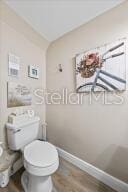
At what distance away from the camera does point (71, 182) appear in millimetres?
1449

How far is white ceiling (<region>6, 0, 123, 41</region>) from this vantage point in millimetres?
1315

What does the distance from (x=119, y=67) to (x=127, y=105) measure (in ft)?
1.40

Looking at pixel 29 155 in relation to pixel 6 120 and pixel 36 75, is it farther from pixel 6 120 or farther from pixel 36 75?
pixel 36 75

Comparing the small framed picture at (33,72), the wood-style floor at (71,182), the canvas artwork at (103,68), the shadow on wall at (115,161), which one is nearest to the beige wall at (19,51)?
the small framed picture at (33,72)

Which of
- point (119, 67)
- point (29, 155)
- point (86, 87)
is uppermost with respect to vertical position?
point (119, 67)

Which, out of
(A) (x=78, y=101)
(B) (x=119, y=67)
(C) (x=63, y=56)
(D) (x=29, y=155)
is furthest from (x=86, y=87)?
(D) (x=29, y=155)

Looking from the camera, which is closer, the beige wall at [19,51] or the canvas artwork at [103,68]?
the canvas artwork at [103,68]

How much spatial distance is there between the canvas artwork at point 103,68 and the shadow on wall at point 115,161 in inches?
27.6

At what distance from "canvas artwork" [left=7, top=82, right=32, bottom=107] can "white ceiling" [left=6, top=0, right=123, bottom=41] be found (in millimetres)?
906

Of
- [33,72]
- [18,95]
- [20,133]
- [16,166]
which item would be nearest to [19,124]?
[20,133]

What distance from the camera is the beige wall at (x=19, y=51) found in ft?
4.71

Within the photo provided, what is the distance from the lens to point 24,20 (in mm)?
1562

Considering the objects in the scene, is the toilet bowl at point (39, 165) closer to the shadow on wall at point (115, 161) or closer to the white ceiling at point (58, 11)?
the shadow on wall at point (115, 161)

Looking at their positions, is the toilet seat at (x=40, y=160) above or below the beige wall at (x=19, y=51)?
below
